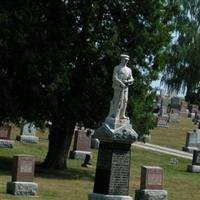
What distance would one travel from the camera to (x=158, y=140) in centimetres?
4100

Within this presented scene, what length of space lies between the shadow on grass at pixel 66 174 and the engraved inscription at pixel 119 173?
6.18 meters

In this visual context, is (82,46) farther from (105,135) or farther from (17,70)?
(105,135)

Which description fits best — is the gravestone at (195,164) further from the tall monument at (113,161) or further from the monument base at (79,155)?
the tall monument at (113,161)

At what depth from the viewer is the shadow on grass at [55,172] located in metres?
21.2

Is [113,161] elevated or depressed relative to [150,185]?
elevated

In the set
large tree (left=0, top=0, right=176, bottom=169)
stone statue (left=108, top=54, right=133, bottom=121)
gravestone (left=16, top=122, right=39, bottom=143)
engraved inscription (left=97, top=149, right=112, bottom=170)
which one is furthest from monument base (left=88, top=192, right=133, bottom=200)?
gravestone (left=16, top=122, right=39, bottom=143)

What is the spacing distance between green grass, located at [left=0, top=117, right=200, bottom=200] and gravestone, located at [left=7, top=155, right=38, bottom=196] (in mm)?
229

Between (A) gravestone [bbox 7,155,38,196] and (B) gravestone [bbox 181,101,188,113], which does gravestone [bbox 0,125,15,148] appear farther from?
(B) gravestone [bbox 181,101,188,113]

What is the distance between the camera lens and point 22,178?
16.6 meters

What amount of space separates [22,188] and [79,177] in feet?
18.2

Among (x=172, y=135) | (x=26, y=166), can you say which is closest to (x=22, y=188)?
(x=26, y=166)

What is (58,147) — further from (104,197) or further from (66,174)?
(104,197)

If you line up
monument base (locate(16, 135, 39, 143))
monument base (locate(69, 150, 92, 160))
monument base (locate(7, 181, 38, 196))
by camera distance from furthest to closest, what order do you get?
monument base (locate(16, 135, 39, 143))
monument base (locate(69, 150, 92, 160))
monument base (locate(7, 181, 38, 196))

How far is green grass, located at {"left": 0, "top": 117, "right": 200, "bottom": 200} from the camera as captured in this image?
17.7m
